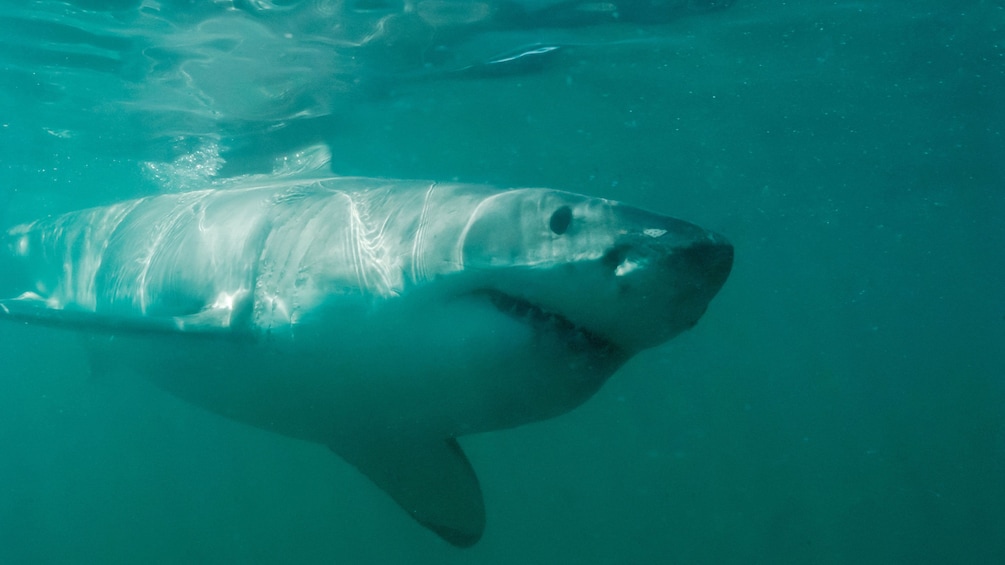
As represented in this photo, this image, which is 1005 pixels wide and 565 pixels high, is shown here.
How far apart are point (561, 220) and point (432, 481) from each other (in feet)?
8.40

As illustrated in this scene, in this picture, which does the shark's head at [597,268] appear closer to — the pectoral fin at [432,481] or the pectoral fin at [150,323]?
the pectoral fin at [150,323]

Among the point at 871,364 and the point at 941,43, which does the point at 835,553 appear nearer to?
the point at 941,43

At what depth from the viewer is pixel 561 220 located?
2.64 metres

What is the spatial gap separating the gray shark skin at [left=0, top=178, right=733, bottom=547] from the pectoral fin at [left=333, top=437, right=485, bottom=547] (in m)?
0.01

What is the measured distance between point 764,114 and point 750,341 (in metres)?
47.8

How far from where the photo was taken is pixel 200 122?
1341cm

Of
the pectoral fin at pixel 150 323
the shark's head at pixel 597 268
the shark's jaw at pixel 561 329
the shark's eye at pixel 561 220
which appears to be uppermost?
the shark's eye at pixel 561 220

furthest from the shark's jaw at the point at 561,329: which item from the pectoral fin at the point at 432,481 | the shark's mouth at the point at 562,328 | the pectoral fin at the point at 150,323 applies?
the pectoral fin at the point at 150,323

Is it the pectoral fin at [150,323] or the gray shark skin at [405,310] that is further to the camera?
the pectoral fin at [150,323]

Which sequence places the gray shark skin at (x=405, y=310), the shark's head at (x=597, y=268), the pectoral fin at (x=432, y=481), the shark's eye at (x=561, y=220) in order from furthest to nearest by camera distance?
the pectoral fin at (x=432, y=481), the shark's eye at (x=561, y=220), the gray shark skin at (x=405, y=310), the shark's head at (x=597, y=268)

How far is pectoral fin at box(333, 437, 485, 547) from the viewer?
14.2ft

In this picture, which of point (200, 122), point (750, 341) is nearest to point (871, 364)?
point (750, 341)

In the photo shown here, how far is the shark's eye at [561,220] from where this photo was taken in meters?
2.63

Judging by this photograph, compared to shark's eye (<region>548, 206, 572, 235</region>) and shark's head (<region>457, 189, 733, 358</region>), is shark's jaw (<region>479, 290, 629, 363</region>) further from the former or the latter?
shark's eye (<region>548, 206, 572, 235</region>)
